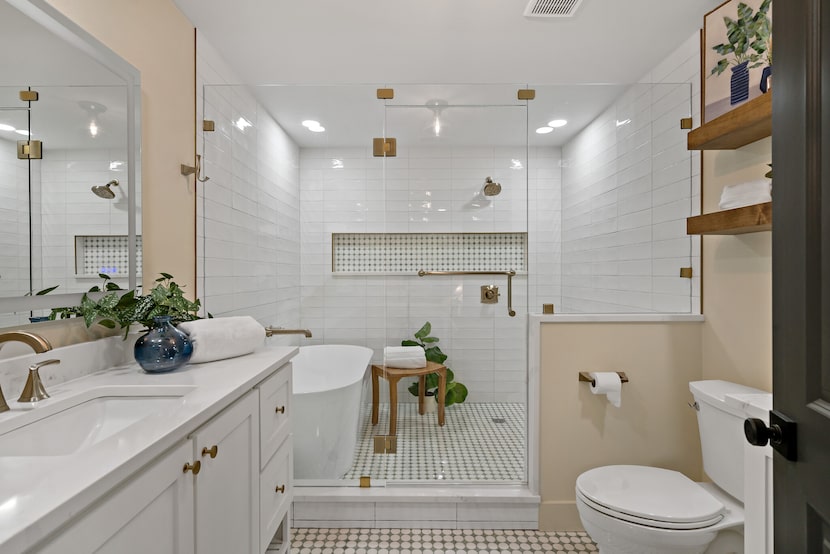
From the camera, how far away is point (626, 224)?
2.31 metres

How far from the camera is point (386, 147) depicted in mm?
2240

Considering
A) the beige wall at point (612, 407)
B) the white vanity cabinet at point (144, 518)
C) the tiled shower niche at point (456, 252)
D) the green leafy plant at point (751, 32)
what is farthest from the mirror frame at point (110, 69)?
the green leafy plant at point (751, 32)

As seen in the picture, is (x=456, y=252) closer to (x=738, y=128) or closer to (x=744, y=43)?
(x=738, y=128)

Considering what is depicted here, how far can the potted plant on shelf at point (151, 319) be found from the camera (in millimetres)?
1284

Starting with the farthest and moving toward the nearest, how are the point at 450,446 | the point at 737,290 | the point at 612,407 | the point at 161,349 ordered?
1. the point at 450,446
2. the point at 612,407
3. the point at 737,290
4. the point at 161,349

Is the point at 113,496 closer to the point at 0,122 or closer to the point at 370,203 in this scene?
the point at 0,122

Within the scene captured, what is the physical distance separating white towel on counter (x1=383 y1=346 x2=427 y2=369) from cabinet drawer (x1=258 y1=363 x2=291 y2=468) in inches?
28.0

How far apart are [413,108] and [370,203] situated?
1.84 feet

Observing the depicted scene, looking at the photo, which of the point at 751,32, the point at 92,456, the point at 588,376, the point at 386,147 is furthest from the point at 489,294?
the point at 92,456

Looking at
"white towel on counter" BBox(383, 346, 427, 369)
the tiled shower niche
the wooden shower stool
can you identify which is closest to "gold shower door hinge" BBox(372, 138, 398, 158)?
the tiled shower niche

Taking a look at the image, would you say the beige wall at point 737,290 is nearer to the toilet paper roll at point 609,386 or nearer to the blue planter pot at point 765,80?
the blue planter pot at point 765,80

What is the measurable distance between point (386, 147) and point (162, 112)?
1.04 meters

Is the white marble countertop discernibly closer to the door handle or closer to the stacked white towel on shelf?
the door handle

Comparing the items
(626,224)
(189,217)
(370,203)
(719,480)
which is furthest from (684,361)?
(189,217)
